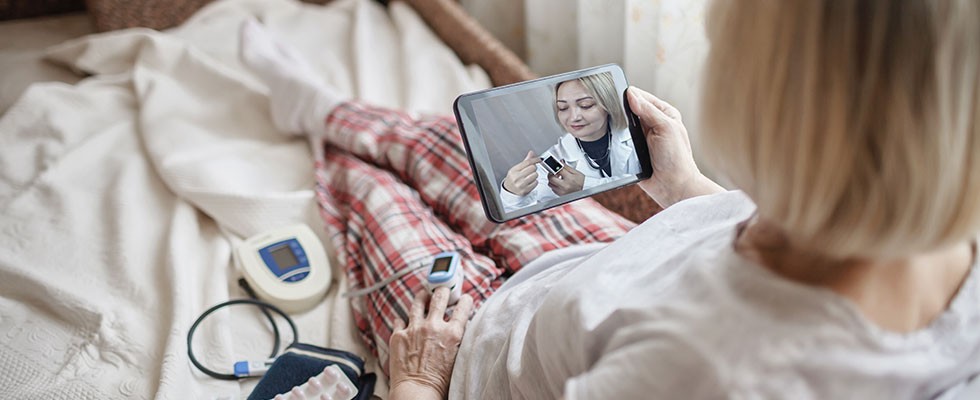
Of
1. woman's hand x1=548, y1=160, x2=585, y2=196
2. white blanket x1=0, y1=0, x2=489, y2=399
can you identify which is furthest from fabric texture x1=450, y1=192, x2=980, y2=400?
white blanket x1=0, y1=0, x2=489, y2=399

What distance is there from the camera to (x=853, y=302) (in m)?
0.42

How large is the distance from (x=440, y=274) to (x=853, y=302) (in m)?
0.47

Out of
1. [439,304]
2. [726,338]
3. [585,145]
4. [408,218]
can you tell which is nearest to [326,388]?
[439,304]

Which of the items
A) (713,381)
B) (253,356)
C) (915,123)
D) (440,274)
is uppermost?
(915,123)

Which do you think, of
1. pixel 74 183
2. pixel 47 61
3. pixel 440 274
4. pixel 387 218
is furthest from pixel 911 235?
pixel 47 61

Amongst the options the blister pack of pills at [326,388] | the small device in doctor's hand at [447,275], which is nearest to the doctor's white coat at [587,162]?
the small device in doctor's hand at [447,275]

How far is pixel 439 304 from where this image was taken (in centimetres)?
80

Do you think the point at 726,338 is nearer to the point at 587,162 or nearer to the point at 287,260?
the point at 587,162

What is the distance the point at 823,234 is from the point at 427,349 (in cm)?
46

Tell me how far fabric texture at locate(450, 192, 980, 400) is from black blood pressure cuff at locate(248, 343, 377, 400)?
0.29 metres

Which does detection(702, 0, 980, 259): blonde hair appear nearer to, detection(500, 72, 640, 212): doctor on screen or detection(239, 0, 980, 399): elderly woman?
detection(239, 0, 980, 399): elderly woman

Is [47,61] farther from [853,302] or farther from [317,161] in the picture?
[853,302]

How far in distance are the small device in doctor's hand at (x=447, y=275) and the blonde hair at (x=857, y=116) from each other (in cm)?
45

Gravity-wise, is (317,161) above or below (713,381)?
below
